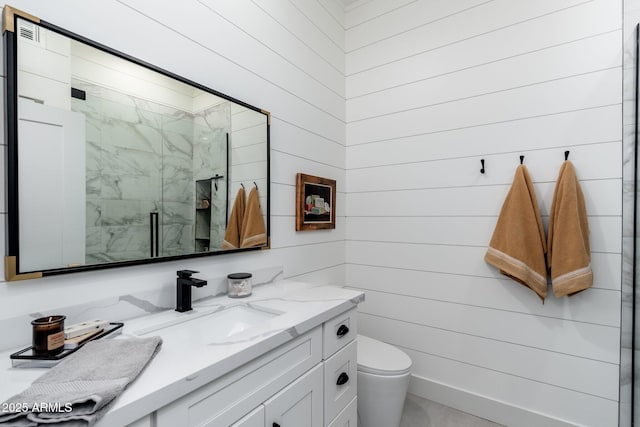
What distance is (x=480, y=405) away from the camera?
1941 millimetres

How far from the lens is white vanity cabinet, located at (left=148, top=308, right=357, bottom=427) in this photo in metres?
0.81

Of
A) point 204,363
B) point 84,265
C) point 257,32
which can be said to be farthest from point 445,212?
point 84,265

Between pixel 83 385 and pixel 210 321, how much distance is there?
61cm

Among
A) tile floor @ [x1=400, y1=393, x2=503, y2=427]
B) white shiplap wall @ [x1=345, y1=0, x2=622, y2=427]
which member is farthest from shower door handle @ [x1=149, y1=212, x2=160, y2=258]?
tile floor @ [x1=400, y1=393, x2=503, y2=427]

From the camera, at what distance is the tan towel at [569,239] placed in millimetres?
1564

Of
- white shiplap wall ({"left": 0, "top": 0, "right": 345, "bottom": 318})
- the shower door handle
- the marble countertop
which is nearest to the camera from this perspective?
the marble countertop

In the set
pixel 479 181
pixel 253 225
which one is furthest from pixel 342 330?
pixel 479 181

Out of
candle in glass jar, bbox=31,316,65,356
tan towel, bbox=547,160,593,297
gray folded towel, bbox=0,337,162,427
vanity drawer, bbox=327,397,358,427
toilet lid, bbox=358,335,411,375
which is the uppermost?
tan towel, bbox=547,160,593,297

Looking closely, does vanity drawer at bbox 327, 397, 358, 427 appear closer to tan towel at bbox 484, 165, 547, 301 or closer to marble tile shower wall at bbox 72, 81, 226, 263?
marble tile shower wall at bbox 72, 81, 226, 263

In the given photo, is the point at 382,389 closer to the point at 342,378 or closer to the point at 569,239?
the point at 342,378

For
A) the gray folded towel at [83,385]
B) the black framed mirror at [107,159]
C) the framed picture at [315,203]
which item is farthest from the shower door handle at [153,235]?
the framed picture at [315,203]

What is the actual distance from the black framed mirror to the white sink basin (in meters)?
0.24

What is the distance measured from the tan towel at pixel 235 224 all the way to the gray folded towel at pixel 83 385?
70 cm

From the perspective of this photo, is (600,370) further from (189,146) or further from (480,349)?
(189,146)
